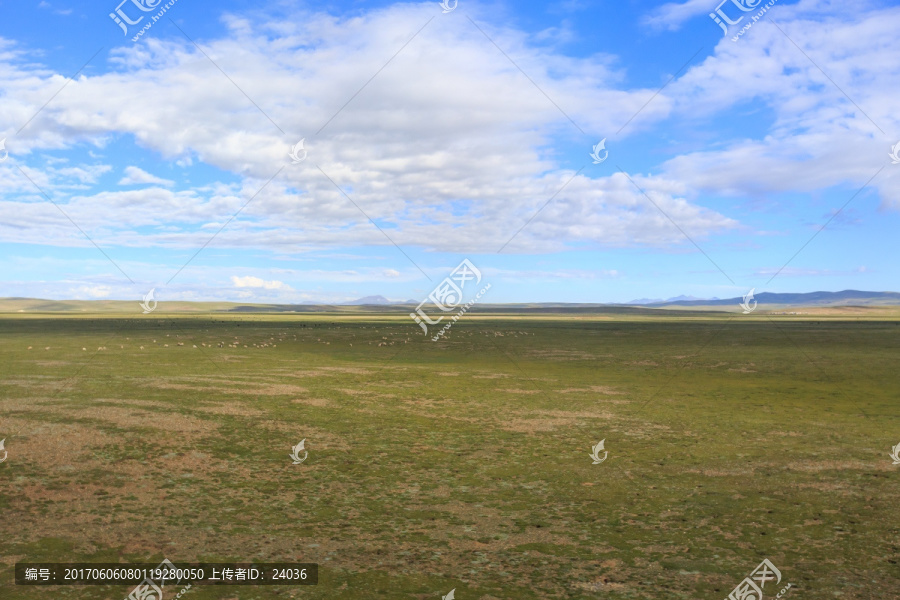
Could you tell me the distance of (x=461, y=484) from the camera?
14180 millimetres

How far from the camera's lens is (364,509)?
40.5 ft

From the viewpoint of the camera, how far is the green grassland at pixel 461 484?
31.8 feet

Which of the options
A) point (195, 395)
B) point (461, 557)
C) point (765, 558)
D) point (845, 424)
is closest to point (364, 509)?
point (461, 557)

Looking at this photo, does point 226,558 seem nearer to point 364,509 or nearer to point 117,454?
point 364,509

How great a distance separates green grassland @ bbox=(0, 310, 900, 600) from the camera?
31.8 ft
